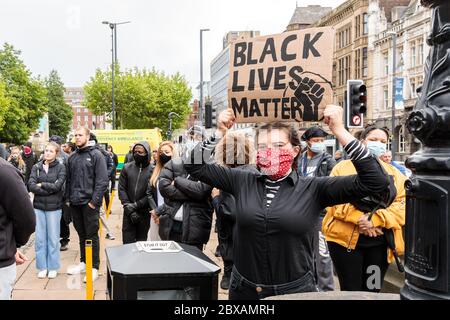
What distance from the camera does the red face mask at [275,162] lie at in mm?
3197

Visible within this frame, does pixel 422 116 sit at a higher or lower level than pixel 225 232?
higher

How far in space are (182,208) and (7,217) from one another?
2.29 metres

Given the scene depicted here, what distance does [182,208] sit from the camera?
6008mm

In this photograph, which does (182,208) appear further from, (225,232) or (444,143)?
(444,143)

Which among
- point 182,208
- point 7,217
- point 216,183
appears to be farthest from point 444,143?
point 182,208

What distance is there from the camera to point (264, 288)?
3.08 m

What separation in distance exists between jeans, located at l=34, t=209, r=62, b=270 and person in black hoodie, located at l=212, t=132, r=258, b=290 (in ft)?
7.64

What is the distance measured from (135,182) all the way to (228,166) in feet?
8.79

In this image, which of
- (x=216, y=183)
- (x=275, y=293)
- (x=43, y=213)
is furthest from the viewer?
(x=43, y=213)

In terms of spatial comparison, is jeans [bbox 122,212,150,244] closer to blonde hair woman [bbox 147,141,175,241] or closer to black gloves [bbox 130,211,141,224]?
black gloves [bbox 130,211,141,224]

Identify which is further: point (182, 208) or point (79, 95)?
point (79, 95)

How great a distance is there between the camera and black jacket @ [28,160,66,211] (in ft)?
23.5

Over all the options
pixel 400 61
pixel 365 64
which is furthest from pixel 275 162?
pixel 365 64

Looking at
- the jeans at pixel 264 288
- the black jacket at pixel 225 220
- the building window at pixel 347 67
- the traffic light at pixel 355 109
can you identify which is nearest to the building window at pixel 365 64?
the building window at pixel 347 67
